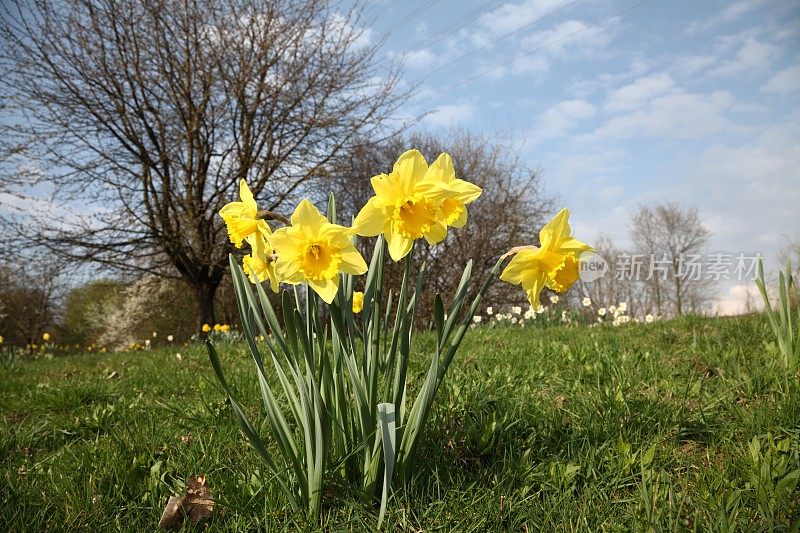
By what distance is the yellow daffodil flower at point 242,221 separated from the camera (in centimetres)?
142

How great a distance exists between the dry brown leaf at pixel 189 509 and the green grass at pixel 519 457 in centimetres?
4

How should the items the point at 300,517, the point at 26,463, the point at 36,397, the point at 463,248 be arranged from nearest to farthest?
the point at 300,517 → the point at 26,463 → the point at 36,397 → the point at 463,248

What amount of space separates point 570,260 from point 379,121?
8.98 meters

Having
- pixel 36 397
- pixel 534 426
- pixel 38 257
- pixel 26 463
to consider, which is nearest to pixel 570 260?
pixel 534 426

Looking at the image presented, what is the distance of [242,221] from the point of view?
4.71 ft

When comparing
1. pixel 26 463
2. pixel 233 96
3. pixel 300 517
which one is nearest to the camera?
pixel 300 517

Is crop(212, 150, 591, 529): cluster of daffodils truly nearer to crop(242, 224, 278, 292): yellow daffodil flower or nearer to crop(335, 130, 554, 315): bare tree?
crop(242, 224, 278, 292): yellow daffodil flower

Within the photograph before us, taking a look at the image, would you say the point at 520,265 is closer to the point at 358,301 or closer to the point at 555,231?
the point at 555,231

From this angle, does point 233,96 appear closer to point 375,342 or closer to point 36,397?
point 36,397

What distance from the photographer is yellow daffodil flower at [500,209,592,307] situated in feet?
4.44

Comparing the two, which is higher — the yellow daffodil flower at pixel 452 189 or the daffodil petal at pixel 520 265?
the yellow daffodil flower at pixel 452 189

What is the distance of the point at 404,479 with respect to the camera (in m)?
1.49

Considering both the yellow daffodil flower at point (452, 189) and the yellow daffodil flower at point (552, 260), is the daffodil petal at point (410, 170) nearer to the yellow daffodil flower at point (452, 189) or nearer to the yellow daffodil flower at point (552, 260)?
the yellow daffodil flower at point (452, 189)

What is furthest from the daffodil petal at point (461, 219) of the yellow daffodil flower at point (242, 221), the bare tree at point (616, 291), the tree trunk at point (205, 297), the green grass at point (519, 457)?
the bare tree at point (616, 291)
